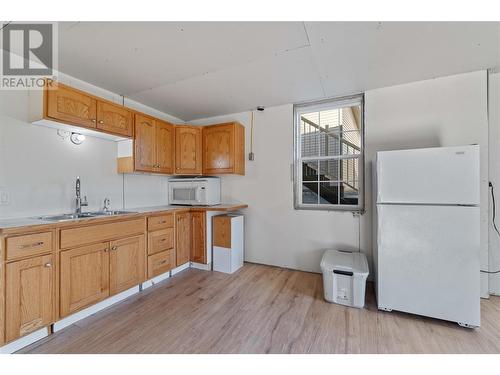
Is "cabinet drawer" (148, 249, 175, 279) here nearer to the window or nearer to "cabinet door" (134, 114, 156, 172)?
"cabinet door" (134, 114, 156, 172)

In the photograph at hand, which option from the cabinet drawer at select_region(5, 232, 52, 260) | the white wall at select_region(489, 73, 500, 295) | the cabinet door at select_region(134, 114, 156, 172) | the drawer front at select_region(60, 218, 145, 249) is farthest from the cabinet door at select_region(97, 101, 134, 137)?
Answer: the white wall at select_region(489, 73, 500, 295)

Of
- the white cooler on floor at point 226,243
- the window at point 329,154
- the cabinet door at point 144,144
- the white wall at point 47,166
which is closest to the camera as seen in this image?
the white wall at point 47,166

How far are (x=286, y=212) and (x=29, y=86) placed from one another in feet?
10.2

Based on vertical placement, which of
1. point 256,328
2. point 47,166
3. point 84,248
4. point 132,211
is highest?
point 47,166

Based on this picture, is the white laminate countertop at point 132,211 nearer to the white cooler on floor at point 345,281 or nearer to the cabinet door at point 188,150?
the cabinet door at point 188,150

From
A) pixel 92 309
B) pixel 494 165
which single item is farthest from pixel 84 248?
pixel 494 165

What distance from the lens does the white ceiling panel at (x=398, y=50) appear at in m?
1.59

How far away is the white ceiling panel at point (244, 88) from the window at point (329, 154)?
0.32 metres

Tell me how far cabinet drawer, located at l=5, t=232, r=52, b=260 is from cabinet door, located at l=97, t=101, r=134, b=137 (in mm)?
1192

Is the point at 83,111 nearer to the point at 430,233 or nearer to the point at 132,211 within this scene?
the point at 132,211

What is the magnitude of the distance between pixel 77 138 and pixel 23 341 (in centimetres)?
185

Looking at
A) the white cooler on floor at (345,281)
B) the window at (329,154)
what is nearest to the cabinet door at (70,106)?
the window at (329,154)

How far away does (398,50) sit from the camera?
1859mm
